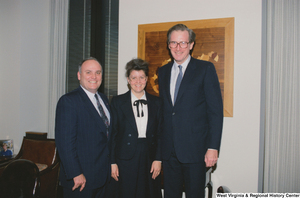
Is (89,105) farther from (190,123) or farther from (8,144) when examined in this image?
(8,144)

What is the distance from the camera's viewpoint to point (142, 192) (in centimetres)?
197

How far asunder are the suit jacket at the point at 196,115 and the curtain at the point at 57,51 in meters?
2.60

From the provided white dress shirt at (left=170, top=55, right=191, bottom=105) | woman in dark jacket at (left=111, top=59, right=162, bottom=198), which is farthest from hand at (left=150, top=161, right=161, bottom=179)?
white dress shirt at (left=170, top=55, right=191, bottom=105)

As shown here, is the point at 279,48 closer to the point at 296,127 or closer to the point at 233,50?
the point at 233,50

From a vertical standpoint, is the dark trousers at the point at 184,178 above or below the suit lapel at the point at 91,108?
below

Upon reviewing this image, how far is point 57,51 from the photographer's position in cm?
370

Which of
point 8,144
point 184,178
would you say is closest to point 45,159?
point 8,144

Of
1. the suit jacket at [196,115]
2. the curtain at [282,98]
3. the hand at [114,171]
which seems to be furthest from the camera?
the curtain at [282,98]

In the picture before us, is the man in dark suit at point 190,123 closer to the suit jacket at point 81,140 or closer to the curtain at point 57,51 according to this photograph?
the suit jacket at point 81,140

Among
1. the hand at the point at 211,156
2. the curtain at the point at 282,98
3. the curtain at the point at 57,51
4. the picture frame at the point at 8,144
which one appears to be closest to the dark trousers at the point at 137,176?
the hand at the point at 211,156

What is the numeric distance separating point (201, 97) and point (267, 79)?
128 cm

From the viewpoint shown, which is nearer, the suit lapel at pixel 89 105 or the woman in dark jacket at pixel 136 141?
the suit lapel at pixel 89 105

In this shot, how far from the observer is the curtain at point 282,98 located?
2541 millimetres

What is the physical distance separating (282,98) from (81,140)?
2.45 m
